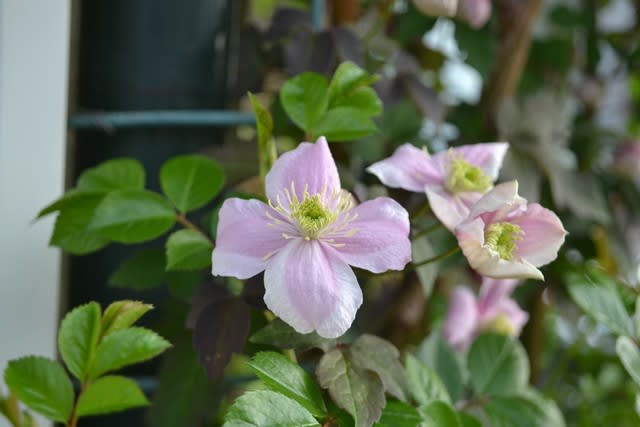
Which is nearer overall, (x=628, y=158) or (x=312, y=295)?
(x=312, y=295)

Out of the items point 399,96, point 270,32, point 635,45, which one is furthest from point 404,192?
point 635,45

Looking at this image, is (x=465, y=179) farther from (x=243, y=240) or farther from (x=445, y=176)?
(x=243, y=240)

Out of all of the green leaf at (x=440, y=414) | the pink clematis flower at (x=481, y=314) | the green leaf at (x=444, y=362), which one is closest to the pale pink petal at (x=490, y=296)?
the pink clematis flower at (x=481, y=314)

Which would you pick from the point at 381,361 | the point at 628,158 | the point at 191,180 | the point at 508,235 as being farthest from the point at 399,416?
the point at 628,158

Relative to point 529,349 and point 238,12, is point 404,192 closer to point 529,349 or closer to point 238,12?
point 238,12

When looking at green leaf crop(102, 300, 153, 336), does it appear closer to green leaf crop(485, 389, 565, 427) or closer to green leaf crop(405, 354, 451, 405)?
green leaf crop(405, 354, 451, 405)
